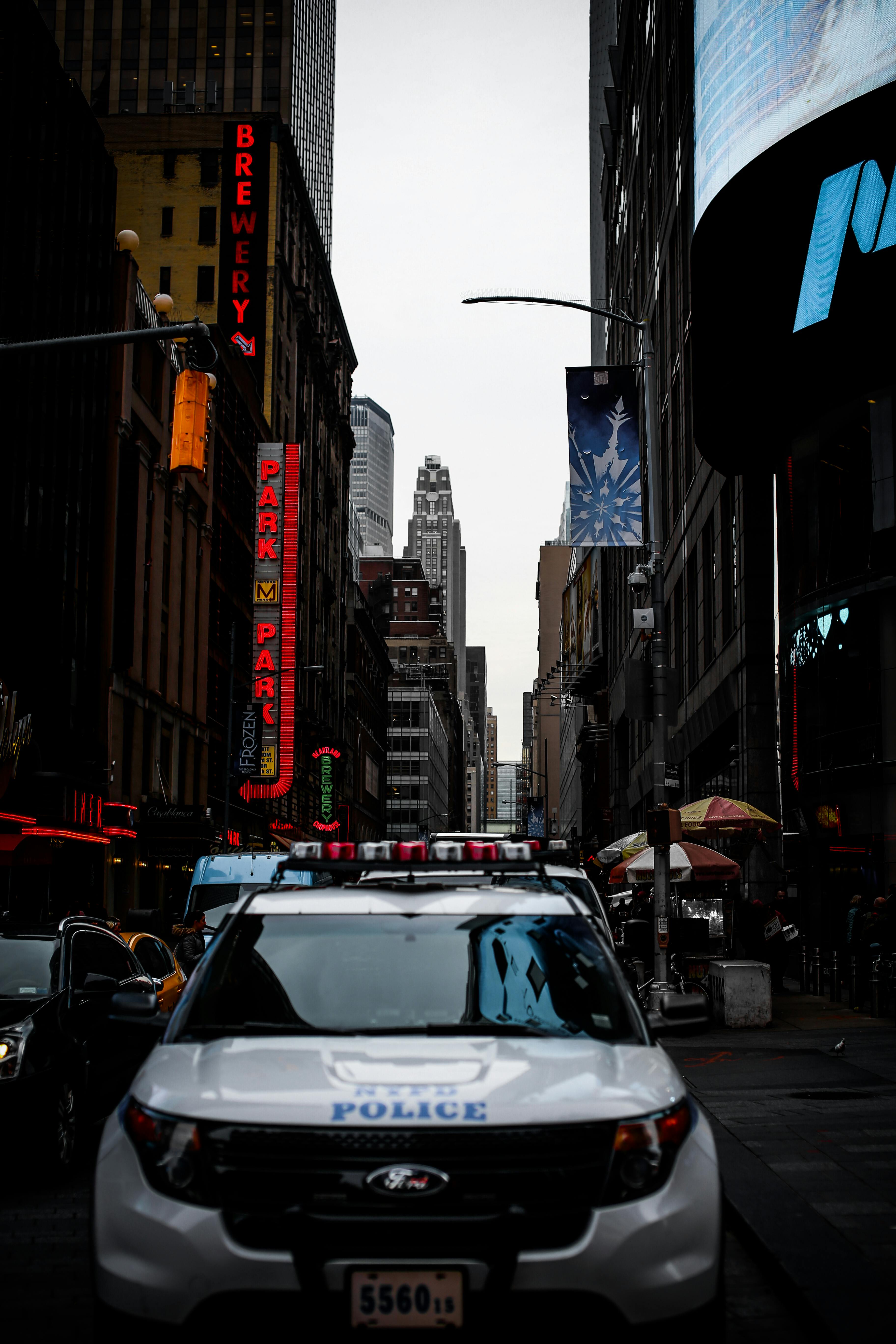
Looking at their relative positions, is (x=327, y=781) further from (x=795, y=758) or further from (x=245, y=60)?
(x=245, y=60)

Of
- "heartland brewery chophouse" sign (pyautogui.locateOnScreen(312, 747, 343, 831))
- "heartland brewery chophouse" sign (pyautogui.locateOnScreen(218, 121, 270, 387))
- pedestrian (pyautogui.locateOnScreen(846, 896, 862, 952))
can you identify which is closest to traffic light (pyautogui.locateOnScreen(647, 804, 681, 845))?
pedestrian (pyautogui.locateOnScreen(846, 896, 862, 952))

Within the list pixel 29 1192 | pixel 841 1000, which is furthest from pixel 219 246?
pixel 29 1192

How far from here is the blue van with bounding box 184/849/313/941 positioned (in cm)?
2238

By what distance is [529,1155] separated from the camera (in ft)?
14.8

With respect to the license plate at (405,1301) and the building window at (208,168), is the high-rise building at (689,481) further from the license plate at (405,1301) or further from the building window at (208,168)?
the building window at (208,168)

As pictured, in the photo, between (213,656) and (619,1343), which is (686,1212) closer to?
(619,1343)

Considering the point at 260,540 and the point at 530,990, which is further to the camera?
the point at 260,540

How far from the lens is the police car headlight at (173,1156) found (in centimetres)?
452

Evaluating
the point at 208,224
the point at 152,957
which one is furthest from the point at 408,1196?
the point at 208,224

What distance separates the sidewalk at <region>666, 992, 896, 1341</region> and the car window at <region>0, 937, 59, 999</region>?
497 cm

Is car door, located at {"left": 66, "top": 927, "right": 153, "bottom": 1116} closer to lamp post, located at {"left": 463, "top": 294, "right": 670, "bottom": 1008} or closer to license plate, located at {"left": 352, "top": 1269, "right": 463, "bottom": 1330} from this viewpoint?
license plate, located at {"left": 352, "top": 1269, "right": 463, "bottom": 1330}

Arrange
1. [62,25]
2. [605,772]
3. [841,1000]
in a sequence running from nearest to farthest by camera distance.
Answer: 1. [841,1000]
2. [605,772]
3. [62,25]

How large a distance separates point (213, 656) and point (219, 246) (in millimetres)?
20574

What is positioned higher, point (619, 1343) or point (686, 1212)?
point (686, 1212)
